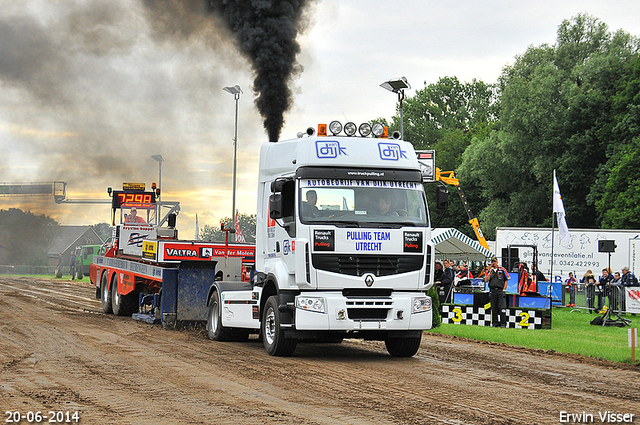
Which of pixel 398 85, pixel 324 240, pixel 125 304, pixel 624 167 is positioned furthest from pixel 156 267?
pixel 624 167

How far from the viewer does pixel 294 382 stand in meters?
9.10

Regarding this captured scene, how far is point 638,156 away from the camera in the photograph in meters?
41.3

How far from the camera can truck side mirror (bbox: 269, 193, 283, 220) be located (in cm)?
1133

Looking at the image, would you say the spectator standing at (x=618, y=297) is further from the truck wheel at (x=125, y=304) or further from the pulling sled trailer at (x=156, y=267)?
the truck wheel at (x=125, y=304)

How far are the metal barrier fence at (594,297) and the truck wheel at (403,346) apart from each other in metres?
10.1

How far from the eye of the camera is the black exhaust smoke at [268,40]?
67.2 feet

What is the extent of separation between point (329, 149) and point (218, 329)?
14.7 feet

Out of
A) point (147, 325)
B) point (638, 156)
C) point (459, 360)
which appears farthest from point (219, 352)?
point (638, 156)

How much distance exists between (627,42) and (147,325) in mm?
42339

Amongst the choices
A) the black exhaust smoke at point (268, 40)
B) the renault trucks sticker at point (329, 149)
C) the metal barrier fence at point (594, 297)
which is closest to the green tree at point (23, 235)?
the black exhaust smoke at point (268, 40)

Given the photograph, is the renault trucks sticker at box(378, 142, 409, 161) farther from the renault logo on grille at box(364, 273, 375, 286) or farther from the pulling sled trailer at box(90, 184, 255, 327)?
the pulling sled trailer at box(90, 184, 255, 327)

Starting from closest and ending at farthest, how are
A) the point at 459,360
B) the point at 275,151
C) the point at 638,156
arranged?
1. the point at 459,360
2. the point at 275,151
3. the point at 638,156

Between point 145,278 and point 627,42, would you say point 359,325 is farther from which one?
point 627,42

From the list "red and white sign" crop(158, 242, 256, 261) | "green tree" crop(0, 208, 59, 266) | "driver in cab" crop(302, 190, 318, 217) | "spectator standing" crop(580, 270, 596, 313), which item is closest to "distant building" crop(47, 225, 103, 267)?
"green tree" crop(0, 208, 59, 266)
